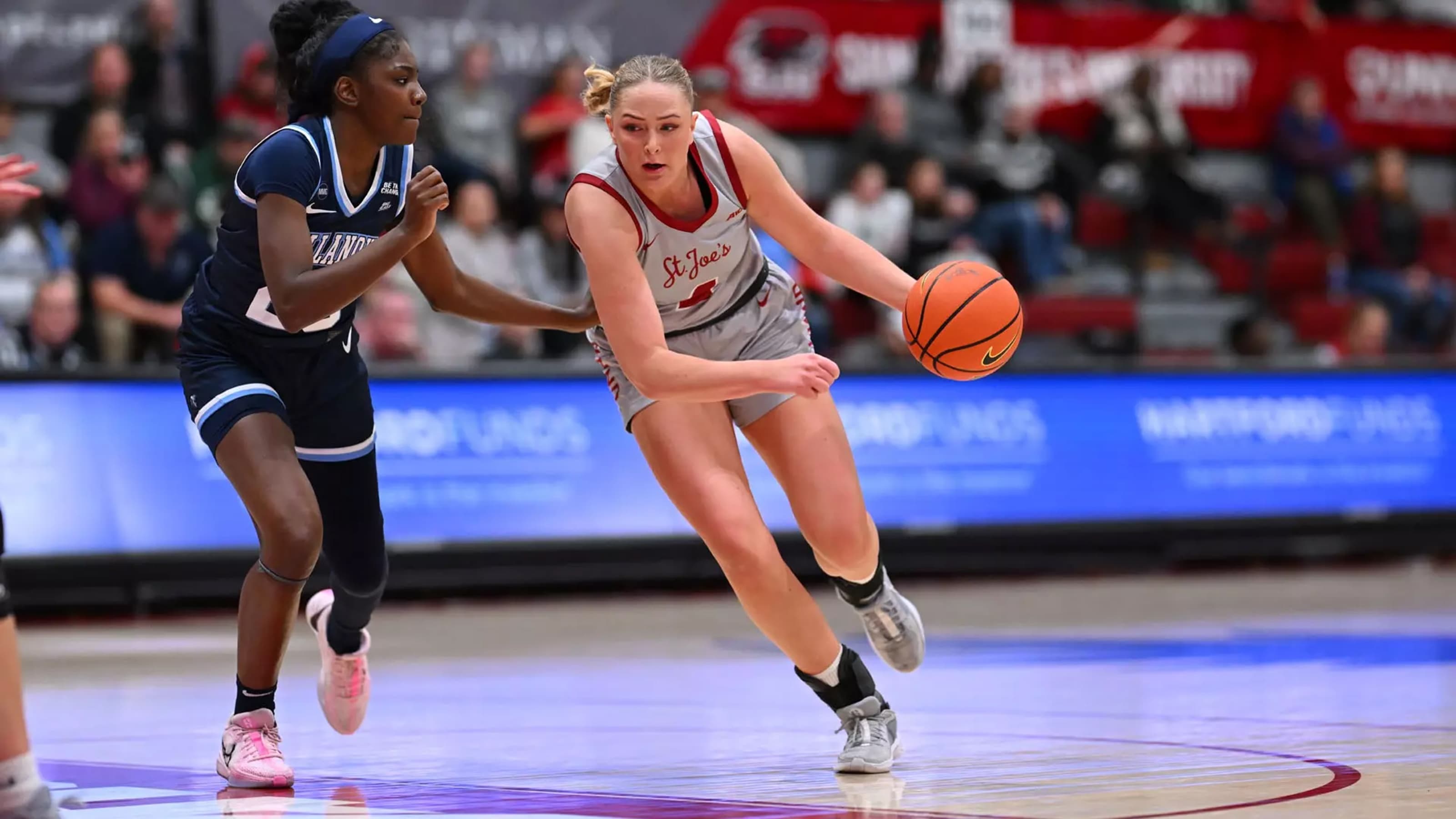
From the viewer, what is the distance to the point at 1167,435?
12258mm

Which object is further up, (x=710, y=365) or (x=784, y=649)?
(x=710, y=365)

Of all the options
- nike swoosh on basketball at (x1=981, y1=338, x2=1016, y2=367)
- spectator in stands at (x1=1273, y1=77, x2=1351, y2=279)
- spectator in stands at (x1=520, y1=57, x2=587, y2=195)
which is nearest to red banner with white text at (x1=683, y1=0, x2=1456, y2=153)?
spectator in stands at (x1=1273, y1=77, x2=1351, y2=279)

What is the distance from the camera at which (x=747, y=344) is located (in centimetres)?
558

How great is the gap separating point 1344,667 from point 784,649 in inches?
133

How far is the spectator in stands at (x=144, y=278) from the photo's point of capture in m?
10.9

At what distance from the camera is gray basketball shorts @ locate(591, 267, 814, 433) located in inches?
215

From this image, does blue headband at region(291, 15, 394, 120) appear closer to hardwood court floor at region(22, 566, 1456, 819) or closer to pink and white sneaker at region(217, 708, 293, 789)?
pink and white sneaker at region(217, 708, 293, 789)

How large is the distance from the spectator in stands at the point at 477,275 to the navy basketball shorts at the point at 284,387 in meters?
5.84

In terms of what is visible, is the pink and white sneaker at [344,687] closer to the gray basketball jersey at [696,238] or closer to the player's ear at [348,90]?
the gray basketball jersey at [696,238]

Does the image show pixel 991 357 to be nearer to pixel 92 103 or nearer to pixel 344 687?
pixel 344 687

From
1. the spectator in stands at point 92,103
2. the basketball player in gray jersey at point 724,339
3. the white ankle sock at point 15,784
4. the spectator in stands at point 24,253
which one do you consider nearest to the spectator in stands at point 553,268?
the spectator in stands at point 92,103

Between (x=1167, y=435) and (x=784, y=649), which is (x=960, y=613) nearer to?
(x=1167, y=435)

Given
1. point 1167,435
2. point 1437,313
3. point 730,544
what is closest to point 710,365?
point 730,544

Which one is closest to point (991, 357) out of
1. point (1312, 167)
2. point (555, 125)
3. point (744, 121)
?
point (744, 121)
